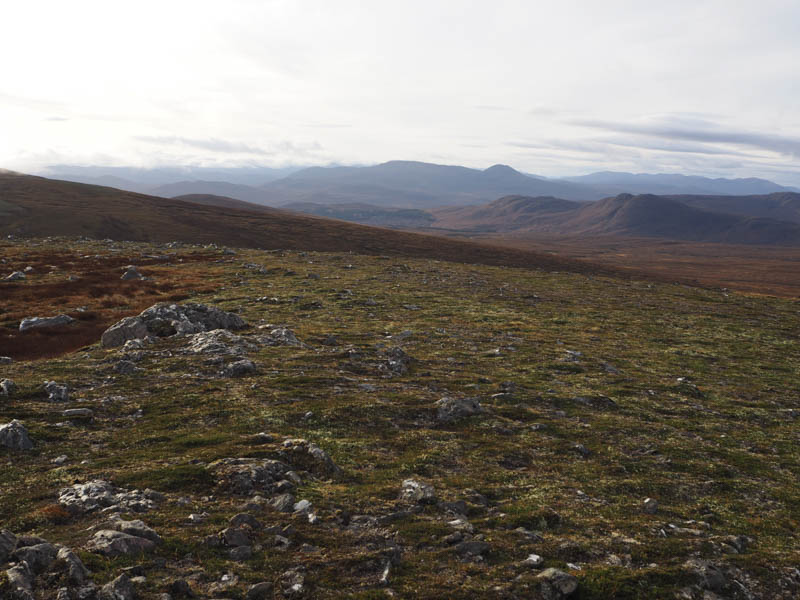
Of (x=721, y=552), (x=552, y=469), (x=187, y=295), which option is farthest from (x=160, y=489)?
(x=187, y=295)

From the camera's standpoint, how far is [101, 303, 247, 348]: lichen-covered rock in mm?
25594

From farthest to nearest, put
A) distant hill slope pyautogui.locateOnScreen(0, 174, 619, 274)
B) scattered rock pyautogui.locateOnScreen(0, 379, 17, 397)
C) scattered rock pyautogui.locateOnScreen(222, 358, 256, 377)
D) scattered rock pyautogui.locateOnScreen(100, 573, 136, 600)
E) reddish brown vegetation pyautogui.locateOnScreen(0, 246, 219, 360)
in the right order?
→ distant hill slope pyautogui.locateOnScreen(0, 174, 619, 274) → reddish brown vegetation pyautogui.locateOnScreen(0, 246, 219, 360) → scattered rock pyautogui.locateOnScreen(222, 358, 256, 377) → scattered rock pyautogui.locateOnScreen(0, 379, 17, 397) → scattered rock pyautogui.locateOnScreen(100, 573, 136, 600)

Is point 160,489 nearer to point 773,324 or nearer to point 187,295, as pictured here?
point 187,295

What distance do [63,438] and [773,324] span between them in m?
61.4

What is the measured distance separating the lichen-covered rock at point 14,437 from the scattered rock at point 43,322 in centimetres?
2202

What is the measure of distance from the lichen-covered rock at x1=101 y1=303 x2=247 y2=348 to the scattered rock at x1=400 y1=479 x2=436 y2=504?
62.5ft

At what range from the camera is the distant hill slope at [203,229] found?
115m

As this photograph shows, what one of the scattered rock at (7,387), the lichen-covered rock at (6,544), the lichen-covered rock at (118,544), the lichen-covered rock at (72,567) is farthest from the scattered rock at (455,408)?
the scattered rock at (7,387)

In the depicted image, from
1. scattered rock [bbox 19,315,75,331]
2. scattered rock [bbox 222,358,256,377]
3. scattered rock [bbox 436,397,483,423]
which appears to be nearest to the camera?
scattered rock [bbox 436,397,483,423]

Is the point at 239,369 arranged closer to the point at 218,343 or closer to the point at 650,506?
the point at 218,343

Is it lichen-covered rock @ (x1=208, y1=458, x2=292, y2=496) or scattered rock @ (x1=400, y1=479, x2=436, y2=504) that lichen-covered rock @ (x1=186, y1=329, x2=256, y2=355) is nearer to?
lichen-covered rock @ (x1=208, y1=458, x2=292, y2=496)

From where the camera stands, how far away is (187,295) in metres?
42.0

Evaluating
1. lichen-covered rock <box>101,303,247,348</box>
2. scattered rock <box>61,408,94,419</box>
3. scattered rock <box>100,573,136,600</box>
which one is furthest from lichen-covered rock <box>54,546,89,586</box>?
lichen-covered rock <box>101,303,247,348</box>

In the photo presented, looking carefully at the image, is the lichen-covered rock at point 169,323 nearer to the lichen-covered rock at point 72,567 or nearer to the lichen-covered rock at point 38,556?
the lichen-covered rock at point 38,556
